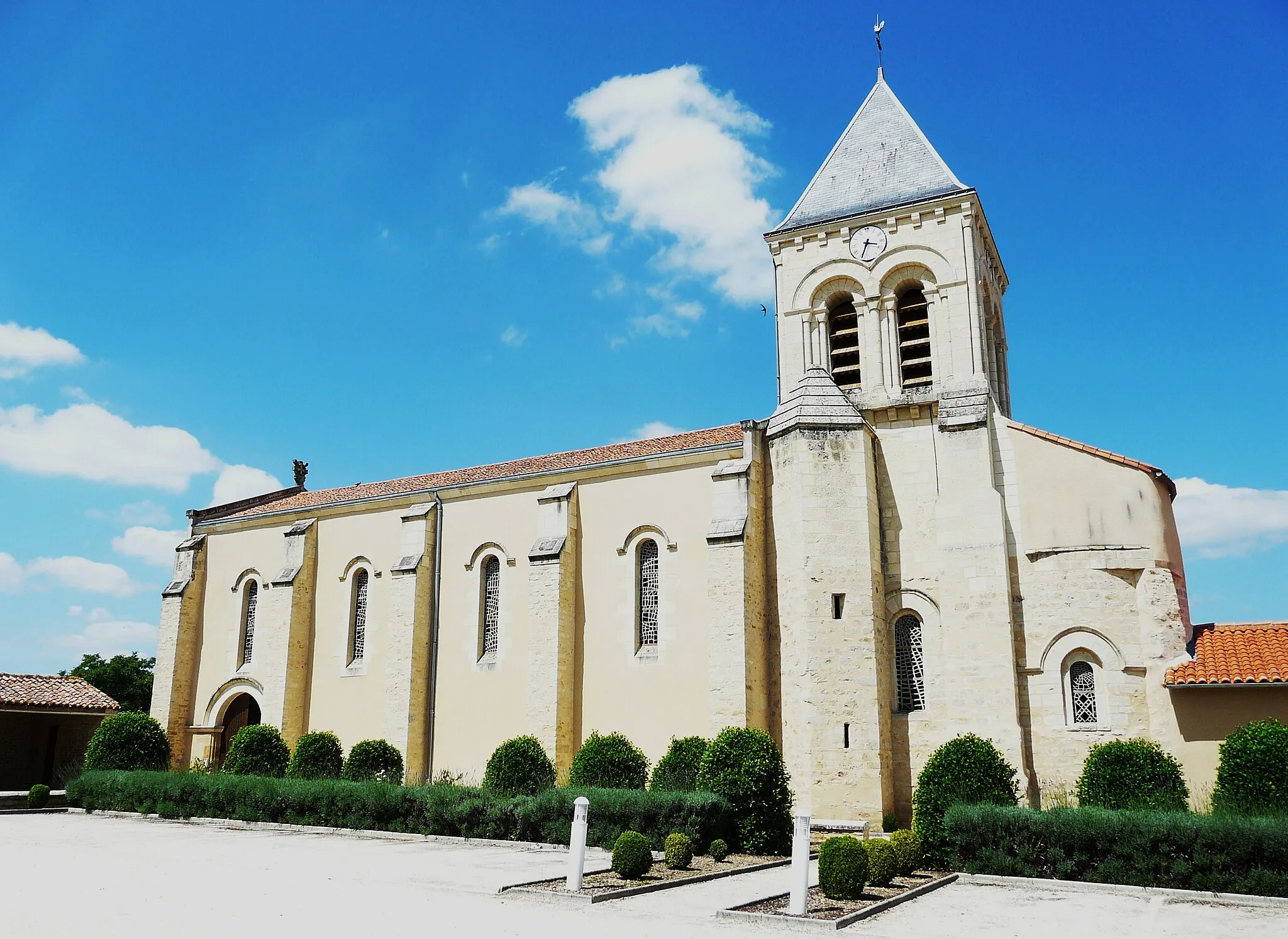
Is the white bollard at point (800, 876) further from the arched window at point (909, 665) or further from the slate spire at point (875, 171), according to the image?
the slate spire at point (875, 171)

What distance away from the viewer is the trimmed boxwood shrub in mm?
16594

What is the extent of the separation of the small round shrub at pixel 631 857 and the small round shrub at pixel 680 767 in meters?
4.69

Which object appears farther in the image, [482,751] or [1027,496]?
[482,751]

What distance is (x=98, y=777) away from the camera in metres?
25.9

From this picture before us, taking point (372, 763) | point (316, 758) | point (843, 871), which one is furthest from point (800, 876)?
point (316, 758)

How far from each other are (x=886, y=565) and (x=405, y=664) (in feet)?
43.6

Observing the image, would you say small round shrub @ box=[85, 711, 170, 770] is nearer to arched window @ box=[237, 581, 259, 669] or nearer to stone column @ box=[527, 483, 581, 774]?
arched window @ box=[237, 581, 259, 669]

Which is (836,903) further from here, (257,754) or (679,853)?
(257,754)

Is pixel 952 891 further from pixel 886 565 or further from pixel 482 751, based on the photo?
pixel 482 751

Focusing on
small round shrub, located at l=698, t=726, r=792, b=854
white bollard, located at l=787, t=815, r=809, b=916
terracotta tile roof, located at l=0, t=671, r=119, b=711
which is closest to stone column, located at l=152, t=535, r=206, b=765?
terracotta tile roof, located at l=0, t=671, r=119, b=711

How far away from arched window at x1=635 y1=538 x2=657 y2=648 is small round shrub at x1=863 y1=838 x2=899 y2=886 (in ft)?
35.1

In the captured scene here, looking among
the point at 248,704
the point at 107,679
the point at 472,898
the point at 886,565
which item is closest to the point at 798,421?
the point at 886,565

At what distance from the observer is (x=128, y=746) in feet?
90.7

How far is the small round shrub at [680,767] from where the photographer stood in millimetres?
19422
